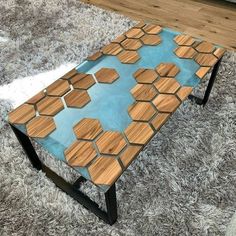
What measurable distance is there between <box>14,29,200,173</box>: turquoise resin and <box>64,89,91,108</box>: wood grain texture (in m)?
0.02

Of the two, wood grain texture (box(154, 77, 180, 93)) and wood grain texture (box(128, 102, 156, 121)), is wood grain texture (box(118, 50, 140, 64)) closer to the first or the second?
wood grain texture (box(154, 77, 180, 93))

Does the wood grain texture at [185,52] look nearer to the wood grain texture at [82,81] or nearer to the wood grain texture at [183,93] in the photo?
the wood grain texture at [183,93]

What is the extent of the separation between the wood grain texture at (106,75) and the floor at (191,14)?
4.01 feet

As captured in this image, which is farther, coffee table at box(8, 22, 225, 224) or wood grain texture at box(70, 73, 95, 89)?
wood grain texture at box(70, 73, 95, 89)

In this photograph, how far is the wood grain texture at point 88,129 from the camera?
3.50 feet

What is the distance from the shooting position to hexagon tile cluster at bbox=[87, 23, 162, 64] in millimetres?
1394

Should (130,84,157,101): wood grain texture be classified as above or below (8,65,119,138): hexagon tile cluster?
above

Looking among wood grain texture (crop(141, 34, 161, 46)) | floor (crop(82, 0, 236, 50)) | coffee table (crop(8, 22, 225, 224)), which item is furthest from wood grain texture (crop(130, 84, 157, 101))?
floor (crop(82, 0, 236, 50))

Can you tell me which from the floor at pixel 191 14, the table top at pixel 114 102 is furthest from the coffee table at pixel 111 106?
the floor at pixel 191 14

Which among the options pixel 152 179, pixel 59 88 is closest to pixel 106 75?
pixel 59 88

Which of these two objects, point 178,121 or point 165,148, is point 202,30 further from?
point 165,148

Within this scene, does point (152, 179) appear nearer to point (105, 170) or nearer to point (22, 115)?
point (105, 170)

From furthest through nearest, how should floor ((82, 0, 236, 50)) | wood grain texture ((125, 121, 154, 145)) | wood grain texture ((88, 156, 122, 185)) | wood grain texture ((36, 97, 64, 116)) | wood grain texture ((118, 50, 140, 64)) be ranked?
1. floor ((82, 0, 236, 50))
2. wood grain texture ((118, 50, 140, 64))
3. wood grain texture ((36, 97, 64, 116))
4. wood grain texture ((125, 121, 154, 145))
5. wood grain texture ((88, 156, 122, 185))

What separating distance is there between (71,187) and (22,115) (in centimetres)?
41
